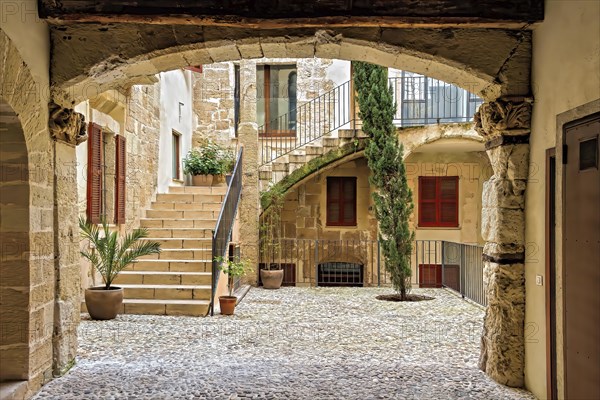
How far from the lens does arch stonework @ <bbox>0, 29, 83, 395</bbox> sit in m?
4.00

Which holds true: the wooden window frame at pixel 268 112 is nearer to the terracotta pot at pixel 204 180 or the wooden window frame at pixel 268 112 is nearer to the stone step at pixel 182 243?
the terracotta pot at pixel 204 180

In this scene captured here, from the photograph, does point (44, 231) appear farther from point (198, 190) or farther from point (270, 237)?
point (270, 237)

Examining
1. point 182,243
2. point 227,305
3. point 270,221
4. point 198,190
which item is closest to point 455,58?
point 227,305

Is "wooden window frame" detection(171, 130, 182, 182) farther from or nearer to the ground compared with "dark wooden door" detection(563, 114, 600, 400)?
farther from the ground

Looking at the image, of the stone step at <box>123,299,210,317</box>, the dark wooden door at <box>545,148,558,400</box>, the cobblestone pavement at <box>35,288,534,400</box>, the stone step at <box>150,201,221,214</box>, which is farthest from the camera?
the stone step at <box>150,201,221,214</box>

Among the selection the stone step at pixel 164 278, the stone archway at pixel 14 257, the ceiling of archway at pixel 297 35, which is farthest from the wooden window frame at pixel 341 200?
the stone archway at pixel 14 257

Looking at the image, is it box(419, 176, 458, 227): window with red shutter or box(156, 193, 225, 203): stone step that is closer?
box(156, 193, 225, 203): stone step

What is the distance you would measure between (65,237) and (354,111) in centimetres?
830

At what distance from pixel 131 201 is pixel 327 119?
5612 mm

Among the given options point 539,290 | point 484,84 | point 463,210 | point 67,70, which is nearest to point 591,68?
point 484,84

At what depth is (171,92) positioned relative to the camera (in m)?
11.7

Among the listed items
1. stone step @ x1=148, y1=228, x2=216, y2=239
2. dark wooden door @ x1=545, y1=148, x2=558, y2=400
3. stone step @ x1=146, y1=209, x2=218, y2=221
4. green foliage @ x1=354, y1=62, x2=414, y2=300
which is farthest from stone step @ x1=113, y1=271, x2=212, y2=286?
dark wooden door @ x1=545, y1=148, x2=558, y2=400

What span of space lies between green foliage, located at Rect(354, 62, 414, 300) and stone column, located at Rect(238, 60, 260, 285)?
2.21 m

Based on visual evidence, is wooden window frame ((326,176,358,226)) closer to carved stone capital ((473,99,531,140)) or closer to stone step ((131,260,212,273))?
stone step ((131,260,212,273))
